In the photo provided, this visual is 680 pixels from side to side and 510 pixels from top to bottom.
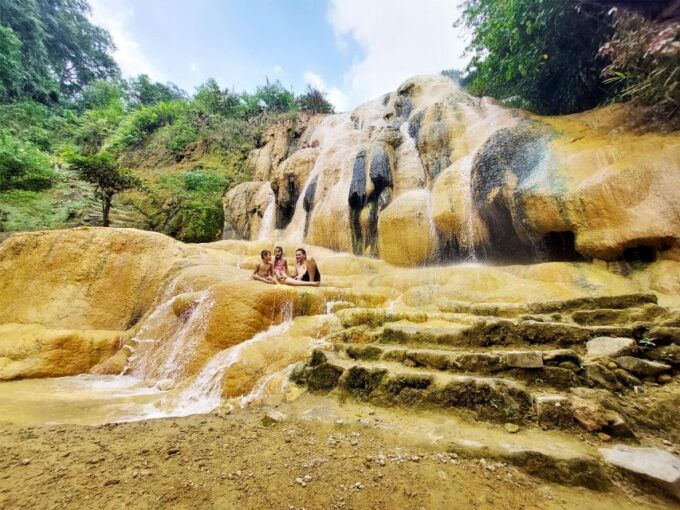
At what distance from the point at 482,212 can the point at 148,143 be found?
82.2 ft

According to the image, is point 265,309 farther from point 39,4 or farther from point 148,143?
point 39,4

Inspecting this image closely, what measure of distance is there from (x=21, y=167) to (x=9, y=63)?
34.2 ft

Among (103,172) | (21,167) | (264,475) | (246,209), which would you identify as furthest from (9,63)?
(264,475)

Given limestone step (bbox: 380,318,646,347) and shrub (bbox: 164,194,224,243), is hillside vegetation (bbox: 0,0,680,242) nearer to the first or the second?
shrub (bbox: 164,194,224,243)

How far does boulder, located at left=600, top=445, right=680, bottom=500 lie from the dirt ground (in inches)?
4.9

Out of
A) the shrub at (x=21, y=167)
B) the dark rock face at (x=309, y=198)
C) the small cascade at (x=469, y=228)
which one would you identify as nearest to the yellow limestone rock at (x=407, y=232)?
the small cascade at (x=469, y=228)

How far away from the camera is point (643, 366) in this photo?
2.36 metres

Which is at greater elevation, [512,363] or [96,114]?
[96,114]

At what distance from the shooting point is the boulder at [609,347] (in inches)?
99.7

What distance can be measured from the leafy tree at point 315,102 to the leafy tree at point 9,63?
1582cm

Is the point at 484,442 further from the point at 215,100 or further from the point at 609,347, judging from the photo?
the point at 215,100

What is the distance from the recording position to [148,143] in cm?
2330

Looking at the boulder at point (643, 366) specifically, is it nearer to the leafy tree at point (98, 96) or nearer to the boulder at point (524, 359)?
the boulder at point (524, 359)

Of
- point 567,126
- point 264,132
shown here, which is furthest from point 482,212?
point 264,132
